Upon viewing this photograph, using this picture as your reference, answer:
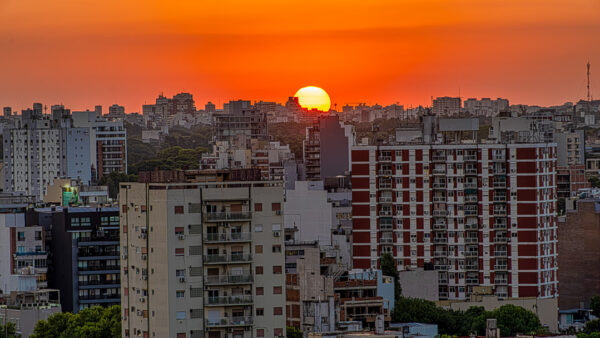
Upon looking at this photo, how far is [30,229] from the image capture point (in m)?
83.1

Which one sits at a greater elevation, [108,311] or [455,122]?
[455,122]

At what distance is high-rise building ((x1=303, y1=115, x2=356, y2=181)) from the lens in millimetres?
124250

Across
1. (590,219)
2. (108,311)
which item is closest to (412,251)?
(590,219)

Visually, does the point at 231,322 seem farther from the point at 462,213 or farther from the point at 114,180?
the point at 114,180

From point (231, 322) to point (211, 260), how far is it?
178cm

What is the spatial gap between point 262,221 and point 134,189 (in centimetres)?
385

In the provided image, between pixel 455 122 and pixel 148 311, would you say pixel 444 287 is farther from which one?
pixel 148 311

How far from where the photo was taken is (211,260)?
50.6 m

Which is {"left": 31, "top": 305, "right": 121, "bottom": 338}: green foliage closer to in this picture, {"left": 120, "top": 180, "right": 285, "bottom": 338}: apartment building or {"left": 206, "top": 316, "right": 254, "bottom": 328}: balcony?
{"left": 120, "top": 180, "right": 285, "bottom": 338}: apartment building

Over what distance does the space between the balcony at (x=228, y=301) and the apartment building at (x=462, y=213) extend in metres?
31.8

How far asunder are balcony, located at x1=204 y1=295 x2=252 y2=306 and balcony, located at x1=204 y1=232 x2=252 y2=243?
5.10 ft

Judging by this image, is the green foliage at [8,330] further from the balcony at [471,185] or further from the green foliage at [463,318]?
the balcony at [471,185]

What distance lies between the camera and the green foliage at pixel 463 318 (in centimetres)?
6912

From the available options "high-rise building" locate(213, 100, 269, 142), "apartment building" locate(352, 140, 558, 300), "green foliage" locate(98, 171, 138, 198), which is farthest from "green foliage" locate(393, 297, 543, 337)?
"high-rise building" locate(213, 100, 269, 142)
